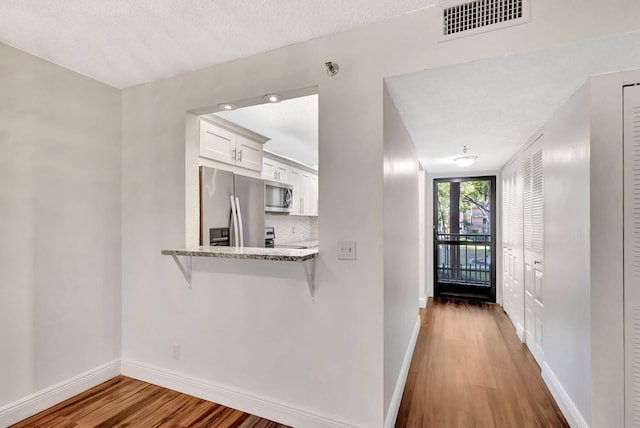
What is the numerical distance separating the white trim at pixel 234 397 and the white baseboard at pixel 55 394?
143 millimetres

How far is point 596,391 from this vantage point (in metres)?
1.75

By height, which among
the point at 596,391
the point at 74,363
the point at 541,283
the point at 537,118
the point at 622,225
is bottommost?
the point at 74,363

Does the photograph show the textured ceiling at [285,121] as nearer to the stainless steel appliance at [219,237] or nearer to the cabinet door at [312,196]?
the stainless steel appliance at [219,237]

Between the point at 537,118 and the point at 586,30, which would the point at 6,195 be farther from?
the point at 537,118

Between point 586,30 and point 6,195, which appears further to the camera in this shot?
point 6,195

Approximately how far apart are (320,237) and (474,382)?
1.87m

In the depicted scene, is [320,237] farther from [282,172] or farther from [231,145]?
[282,172]

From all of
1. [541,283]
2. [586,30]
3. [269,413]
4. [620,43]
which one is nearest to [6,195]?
[269,413]

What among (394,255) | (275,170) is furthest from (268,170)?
(394,255)

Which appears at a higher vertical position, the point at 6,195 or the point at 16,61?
the point at 16,61

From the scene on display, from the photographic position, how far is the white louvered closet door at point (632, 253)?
1.67m

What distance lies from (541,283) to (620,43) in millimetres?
2011

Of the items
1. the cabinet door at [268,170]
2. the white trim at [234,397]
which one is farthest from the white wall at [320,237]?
the cabinet door at [268,170]

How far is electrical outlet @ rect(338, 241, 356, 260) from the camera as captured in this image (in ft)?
6.32
